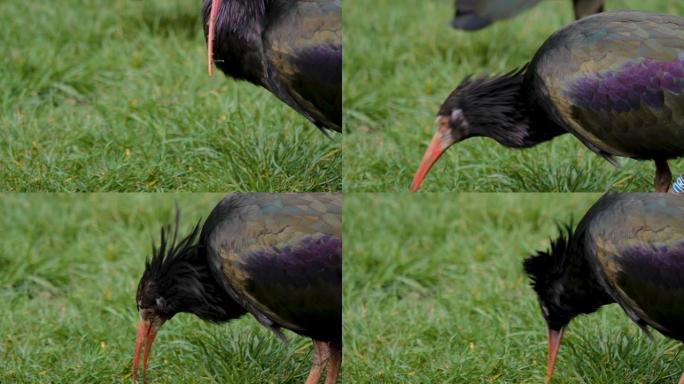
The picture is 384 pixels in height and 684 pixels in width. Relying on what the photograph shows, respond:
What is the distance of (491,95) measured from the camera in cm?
367

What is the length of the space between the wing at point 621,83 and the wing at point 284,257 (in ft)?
2.18

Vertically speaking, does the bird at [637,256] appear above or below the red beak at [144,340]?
above

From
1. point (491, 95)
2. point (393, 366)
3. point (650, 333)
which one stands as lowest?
point (393, 366)

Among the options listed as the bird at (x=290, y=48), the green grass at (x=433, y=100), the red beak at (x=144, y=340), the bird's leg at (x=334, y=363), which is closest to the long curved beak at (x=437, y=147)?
the green grass at (x=433, y=100)

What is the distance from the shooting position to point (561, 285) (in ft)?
12.5

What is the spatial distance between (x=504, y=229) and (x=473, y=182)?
1.04m

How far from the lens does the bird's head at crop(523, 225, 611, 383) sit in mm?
3760

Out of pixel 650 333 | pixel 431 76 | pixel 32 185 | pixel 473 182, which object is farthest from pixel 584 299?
pixel 32 185

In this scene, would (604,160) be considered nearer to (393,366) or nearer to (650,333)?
(650,333)

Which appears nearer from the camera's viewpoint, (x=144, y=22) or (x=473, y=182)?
(x=473, y=182)

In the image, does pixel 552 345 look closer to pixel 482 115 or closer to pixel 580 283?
pixel 580 283

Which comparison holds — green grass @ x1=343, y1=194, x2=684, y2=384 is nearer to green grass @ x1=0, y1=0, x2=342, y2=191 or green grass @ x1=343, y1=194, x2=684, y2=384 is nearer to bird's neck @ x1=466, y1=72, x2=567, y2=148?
bird's neck @ x1=466, y1=72, x2=567, y2=148

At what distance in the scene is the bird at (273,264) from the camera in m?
3.62

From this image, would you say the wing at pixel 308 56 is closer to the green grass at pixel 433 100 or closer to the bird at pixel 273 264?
the bird at pixel 273 264
